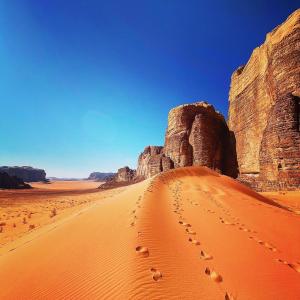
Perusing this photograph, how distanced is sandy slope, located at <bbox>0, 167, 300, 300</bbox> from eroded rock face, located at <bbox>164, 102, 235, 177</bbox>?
976 inches

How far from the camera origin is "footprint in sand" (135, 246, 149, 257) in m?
2.42

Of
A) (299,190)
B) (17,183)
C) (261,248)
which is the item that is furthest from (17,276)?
(17,183)

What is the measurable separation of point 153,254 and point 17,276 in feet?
4.91

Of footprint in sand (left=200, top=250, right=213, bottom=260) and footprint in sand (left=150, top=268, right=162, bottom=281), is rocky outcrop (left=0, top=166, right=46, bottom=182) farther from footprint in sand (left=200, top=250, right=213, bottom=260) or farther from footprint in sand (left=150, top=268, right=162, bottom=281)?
footprint in sand (left=150, top=268, right=162, bottom=281)

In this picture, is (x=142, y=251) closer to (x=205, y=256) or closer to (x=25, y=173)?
(x=205, y=256)

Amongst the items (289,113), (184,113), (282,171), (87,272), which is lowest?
(87,272)

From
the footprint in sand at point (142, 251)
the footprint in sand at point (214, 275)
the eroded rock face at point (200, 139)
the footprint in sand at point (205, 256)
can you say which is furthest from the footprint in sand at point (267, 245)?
the eroded rock face at point (200, 139)

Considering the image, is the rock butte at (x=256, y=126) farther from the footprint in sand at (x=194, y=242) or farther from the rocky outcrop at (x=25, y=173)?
the rocky outcrop at (x=25, y=173)

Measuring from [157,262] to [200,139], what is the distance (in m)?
27.4

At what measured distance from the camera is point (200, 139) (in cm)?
2873

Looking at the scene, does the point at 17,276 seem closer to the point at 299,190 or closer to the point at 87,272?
the point at 87,272

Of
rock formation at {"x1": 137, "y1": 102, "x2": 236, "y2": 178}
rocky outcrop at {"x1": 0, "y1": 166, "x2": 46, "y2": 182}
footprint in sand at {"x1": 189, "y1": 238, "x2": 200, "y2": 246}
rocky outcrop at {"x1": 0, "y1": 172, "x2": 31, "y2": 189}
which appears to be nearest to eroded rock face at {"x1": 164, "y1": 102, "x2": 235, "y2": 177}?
rock formation at {"x1": 137, "y1": 102, "x2": 236, "y2": 178}

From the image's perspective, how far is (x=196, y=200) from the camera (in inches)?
266

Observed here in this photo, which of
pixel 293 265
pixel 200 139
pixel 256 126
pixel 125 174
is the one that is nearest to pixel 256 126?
pixel 256 126
